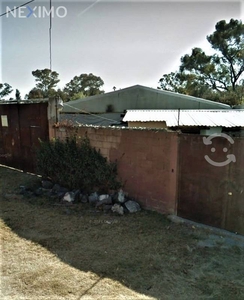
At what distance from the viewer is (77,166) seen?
16.4 ft

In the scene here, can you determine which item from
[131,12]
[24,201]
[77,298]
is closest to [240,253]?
[77,298]

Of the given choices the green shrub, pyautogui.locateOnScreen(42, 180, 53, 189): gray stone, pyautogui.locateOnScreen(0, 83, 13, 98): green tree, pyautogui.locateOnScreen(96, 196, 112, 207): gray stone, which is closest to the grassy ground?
pyautogui.locateOnScreen(96, 196, 112, 207): gray stone

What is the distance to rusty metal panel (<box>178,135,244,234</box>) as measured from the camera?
11.2 ft

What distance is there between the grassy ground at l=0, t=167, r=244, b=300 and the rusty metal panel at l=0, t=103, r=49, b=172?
2559 millimetres

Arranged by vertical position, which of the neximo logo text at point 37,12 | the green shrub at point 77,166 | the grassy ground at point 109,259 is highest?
the neximo logo text at point 37,12

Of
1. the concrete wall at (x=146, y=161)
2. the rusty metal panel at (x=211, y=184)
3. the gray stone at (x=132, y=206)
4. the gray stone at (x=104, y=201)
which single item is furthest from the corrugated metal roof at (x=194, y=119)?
the gray stone at (x=104, y=201)

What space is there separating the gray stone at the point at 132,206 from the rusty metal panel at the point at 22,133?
3.06 meters

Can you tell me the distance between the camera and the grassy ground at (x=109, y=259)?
2.28 meters

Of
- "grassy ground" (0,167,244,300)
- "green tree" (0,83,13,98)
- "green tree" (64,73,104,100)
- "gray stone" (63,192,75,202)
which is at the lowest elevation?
"grassy ground" (0,167,244,300)

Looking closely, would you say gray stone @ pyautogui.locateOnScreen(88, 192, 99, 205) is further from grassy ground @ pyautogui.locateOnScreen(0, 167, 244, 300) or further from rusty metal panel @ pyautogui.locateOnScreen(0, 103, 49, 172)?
rusty metal panel @ pyautogui.locateOnScreen(0, 103, 49, 172)

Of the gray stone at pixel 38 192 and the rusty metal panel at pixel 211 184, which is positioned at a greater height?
the rusty metal panel at pixel 211 184

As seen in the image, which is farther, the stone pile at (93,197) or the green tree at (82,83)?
the green tree at (82,83)

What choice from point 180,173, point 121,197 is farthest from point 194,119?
point 121,197

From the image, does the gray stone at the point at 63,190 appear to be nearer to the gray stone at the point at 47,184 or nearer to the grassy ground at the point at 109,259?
the gray stone at the point at 47,184
